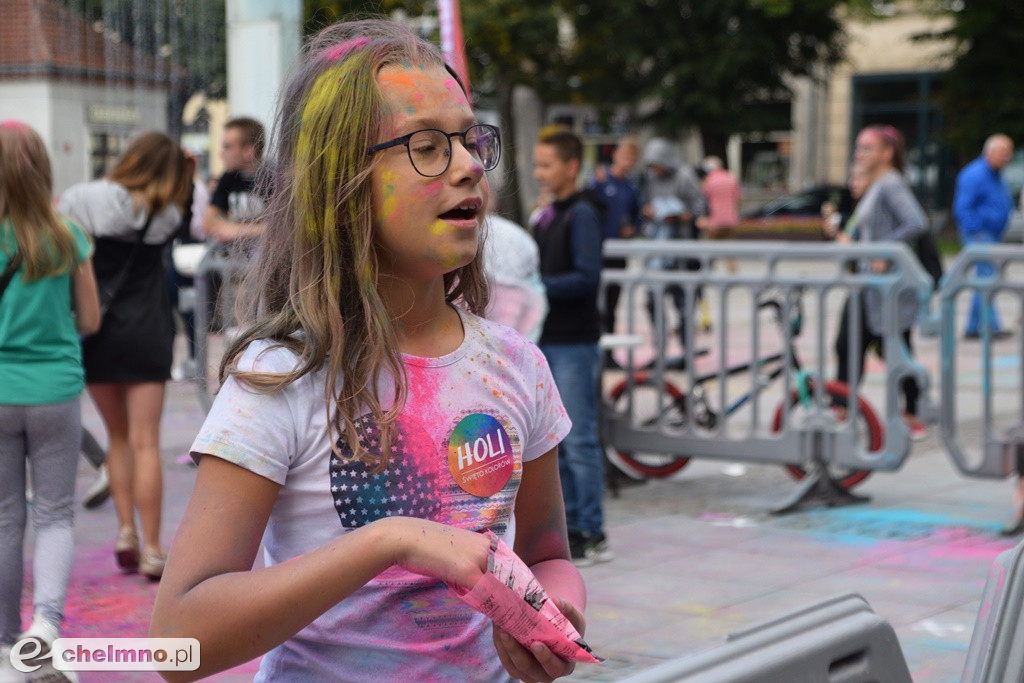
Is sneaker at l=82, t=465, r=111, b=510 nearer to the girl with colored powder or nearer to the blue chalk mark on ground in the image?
the blue chalk mark on ground

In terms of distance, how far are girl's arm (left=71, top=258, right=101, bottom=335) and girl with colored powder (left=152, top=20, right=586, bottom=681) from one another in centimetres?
328

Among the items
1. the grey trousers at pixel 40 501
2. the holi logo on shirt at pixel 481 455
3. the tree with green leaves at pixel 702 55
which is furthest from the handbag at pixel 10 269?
the tree with green leaves at pixel 702 55

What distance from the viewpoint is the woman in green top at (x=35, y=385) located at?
4.67 meters

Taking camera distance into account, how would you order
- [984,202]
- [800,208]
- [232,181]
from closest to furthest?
[232,181] < [984,202] < [800,208]

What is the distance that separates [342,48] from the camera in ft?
6.29

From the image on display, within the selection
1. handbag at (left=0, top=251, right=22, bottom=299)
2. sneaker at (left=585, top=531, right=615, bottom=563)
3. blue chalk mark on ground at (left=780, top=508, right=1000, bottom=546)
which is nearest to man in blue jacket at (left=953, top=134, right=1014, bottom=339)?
blue chalk mark on ground at (left=780, top=508, right=1000, bottom=546)

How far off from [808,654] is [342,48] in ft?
3.28

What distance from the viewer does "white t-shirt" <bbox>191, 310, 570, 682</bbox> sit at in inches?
68.2

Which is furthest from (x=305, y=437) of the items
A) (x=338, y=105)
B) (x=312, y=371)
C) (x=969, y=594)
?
(x=969, y=594)

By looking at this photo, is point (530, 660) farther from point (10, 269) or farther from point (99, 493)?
point (99, 493)

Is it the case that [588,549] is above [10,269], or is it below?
below

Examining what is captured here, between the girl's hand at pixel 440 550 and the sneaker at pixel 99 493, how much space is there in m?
5.86

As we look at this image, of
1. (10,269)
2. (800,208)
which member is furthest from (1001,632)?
(800,208)

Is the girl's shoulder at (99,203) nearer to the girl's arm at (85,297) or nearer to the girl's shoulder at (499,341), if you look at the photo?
the girl's arm at (85,297)
